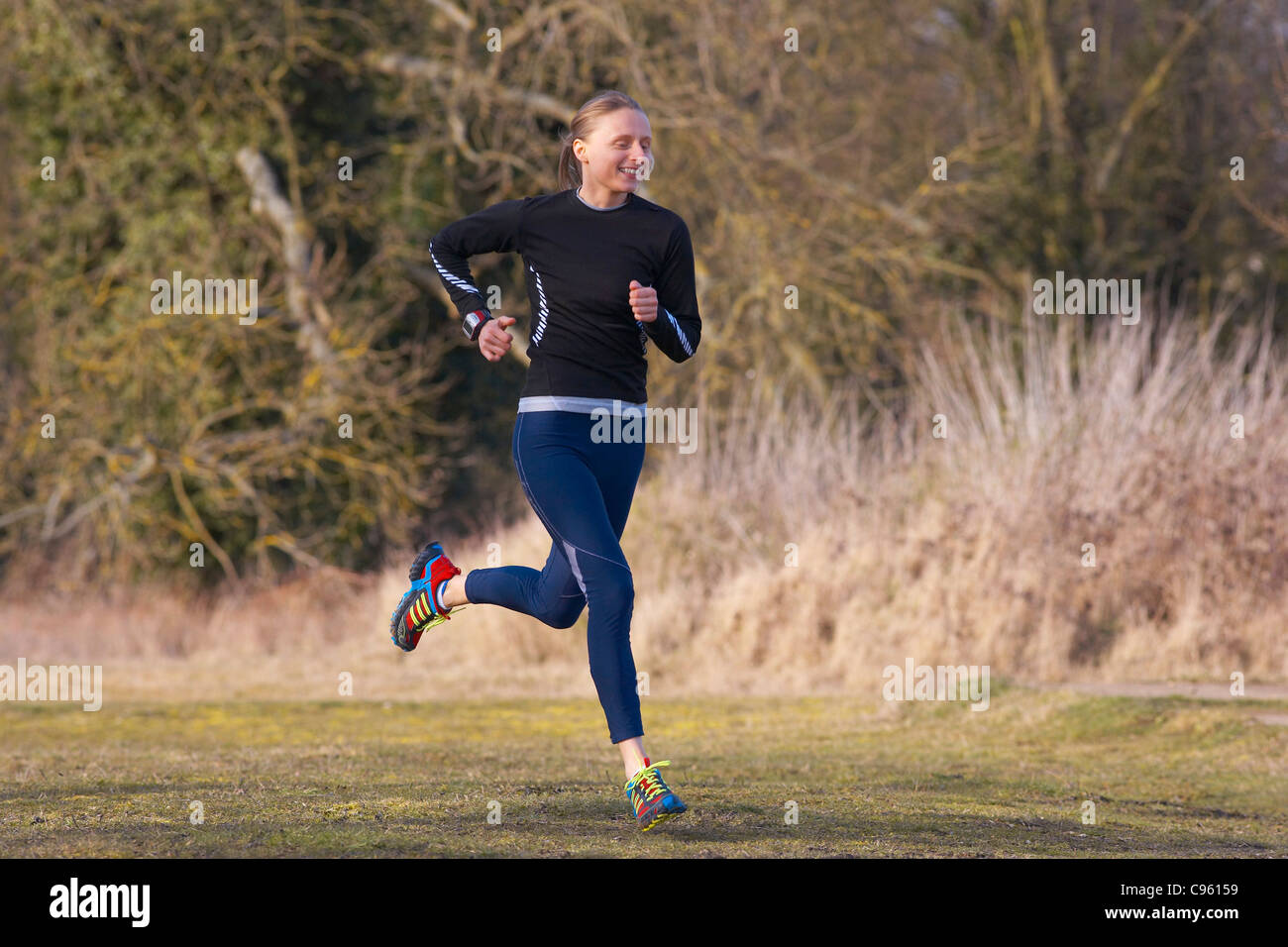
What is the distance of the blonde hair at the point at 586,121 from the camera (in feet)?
17.6

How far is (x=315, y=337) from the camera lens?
18.5m

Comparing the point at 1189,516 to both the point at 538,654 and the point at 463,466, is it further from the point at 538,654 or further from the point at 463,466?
the point at 463,466

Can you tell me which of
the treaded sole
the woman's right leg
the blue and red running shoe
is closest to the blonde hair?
the woman's right leg

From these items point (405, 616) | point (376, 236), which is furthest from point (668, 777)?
point (376, 236)

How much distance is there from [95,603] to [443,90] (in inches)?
278

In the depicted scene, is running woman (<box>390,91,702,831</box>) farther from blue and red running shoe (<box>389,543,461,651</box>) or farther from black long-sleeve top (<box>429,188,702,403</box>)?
blue and red running shoe (<box>389,543,461,651</box>)

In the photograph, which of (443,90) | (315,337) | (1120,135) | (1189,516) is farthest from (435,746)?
(1120,135)

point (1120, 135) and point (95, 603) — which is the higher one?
point (1120, 135)

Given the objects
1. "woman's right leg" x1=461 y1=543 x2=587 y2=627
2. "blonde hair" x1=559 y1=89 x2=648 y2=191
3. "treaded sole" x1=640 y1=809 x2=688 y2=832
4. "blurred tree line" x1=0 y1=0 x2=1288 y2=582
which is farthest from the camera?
"blurred tree line" x1=0 y1=0 x2=1288 y2=582

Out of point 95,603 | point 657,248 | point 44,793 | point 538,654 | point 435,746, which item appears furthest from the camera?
point 95,603

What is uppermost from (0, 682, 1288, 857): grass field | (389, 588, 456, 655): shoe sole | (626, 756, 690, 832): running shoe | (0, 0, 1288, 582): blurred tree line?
(0, 0, 1288, 582): blurred tree line

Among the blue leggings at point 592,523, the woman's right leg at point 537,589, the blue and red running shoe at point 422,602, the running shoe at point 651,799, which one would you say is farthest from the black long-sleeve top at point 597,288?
the running shoe at point 651,799

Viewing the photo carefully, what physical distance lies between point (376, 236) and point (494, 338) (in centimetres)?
Result: 1487

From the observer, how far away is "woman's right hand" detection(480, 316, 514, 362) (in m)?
5.24
